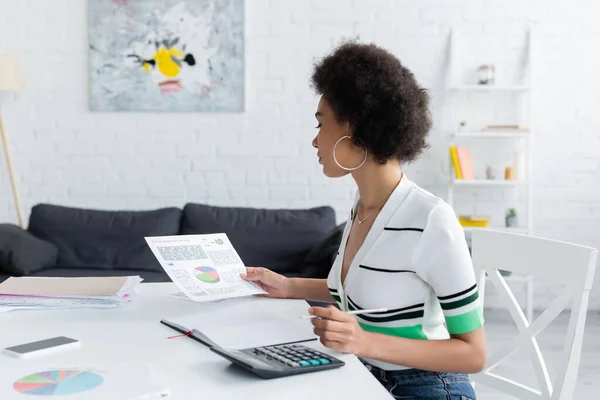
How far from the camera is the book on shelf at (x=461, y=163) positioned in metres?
4.08

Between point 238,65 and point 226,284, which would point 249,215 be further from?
point 226,284

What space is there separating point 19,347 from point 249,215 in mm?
2613

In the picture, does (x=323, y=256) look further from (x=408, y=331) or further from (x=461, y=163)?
(x=408, y=331)

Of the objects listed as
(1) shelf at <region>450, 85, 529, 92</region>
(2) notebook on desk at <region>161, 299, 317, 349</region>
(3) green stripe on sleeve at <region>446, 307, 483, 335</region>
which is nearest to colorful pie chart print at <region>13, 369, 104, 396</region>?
(2) notebook on desk at <region>161, 299, 317, 349</region>

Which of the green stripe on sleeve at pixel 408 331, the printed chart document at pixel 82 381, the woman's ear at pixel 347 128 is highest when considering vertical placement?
the woman's ear at pixel 347 128

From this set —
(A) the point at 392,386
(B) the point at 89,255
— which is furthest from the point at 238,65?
(A) the point at 392,386

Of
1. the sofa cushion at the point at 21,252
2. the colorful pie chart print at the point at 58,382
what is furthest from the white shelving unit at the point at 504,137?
the colorful pie chart print at the point at 58,382

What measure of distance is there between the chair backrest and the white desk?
1.51 ft

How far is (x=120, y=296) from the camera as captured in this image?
1.53 m

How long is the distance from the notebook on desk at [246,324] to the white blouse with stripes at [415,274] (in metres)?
0.15

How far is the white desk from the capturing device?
38.0 inches

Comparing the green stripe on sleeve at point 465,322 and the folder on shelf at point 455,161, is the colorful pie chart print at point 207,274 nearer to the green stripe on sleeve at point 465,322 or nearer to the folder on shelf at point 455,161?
the green stripe on sleeve at point 465,322

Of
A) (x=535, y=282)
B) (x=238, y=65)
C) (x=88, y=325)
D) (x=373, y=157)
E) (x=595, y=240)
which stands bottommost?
(x=535, y=282)

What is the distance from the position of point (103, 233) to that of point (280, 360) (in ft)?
9.47
